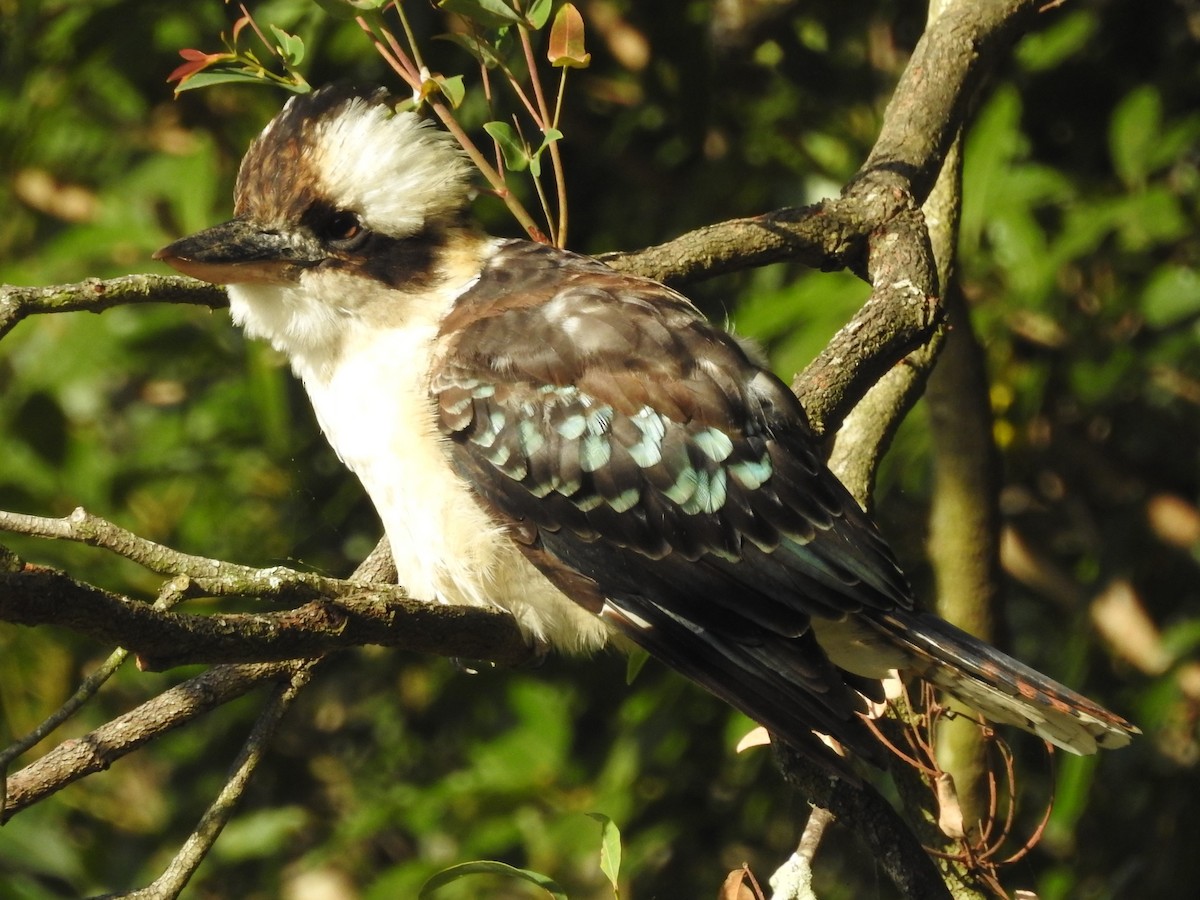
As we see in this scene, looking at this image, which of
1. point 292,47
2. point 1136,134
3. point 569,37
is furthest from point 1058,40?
point 292,47

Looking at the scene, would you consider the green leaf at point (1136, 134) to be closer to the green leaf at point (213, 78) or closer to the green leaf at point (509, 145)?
the green leaf at point (509, 145)

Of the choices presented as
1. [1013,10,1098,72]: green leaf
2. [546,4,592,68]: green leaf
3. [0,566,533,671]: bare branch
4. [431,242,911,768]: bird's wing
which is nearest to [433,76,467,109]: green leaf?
[546,4,592,68]: green leaf

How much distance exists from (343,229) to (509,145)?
15.8 inches

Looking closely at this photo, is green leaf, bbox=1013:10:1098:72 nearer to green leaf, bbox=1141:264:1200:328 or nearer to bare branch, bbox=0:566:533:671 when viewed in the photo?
green leaf, bbox=1141:264:1200:328

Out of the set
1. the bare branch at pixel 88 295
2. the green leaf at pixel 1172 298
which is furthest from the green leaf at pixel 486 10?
the green leaf at pixel 1172 298

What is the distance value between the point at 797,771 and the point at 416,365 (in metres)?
0.96

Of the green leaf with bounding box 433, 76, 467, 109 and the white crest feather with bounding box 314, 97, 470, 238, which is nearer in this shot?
the green leaf with bounding box 433, 76, 467, 109

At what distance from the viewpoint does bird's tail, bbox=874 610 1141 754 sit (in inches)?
97.6

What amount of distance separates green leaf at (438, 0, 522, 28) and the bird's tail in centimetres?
117

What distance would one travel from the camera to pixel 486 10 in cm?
237

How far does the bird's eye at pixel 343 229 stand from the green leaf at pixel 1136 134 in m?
1.81

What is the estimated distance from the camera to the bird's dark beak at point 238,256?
8.53ft

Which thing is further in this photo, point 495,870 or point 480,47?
point 480,47

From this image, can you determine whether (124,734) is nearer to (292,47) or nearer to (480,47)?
(292,47)
